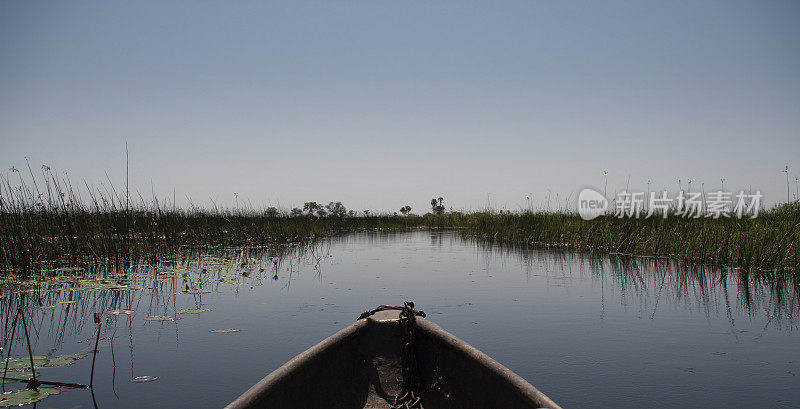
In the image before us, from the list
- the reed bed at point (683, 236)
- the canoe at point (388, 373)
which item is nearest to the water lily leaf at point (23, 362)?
the canoe at point (388, 373)

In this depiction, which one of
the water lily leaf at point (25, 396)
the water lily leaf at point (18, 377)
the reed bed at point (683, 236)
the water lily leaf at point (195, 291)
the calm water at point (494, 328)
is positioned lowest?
the calm water at point (494, 328)

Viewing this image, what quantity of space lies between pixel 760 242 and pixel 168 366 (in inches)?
361

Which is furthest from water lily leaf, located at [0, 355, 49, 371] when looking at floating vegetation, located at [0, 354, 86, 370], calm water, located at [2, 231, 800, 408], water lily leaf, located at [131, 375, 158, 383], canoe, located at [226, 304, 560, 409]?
canoe, located at [226, 304, 560, 409]

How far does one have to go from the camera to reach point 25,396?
2.83m

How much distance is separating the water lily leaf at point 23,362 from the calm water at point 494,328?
0.19 metres

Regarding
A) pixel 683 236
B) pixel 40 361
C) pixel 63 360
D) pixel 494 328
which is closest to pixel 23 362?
pixel 40 361

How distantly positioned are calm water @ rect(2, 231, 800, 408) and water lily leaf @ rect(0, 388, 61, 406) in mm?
46

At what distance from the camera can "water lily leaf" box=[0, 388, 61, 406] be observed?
8.99 feet

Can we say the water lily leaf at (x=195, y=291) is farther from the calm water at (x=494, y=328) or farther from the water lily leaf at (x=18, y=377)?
the water lily leaf at (x=18, y=377)

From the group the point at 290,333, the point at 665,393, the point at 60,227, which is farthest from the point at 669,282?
the point at 60,227

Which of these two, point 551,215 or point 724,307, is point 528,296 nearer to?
point 724,307

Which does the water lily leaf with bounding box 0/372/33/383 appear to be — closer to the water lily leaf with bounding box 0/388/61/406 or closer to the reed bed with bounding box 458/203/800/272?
the water lily leaf with bounding box 0/388/61/406

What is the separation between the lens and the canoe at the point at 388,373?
7.75ft

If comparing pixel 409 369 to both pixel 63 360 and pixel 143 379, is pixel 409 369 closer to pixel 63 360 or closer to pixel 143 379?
pixel 143 379
